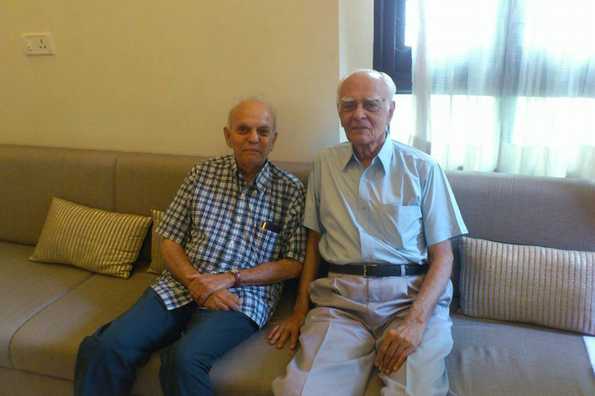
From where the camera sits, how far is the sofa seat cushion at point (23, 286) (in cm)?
170

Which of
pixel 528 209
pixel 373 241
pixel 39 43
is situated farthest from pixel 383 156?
pixel 39 43

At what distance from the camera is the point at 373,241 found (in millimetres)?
1583

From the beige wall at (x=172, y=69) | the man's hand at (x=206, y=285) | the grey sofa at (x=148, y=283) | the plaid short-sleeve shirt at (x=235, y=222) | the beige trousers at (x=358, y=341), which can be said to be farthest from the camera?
the beige wall at (x=172, y=69)

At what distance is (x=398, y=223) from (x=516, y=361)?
20.4 inches

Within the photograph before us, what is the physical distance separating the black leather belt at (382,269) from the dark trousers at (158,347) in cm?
37

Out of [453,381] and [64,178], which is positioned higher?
[64,178]

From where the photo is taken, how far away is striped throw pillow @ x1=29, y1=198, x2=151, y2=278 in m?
2.04

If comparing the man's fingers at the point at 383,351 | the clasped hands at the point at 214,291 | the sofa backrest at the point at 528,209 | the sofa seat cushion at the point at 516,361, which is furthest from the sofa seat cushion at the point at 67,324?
the sofa backrest at the point at 528,209

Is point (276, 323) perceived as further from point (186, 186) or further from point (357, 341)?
point (186, 186)

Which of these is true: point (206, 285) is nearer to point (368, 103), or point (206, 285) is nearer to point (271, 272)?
point (271, 272)

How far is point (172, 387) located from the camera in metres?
1.40

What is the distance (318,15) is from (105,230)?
3.99 feet

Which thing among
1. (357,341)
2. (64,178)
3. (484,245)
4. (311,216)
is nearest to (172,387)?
(357,341)

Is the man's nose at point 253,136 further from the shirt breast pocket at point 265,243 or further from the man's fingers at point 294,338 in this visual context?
the man's fingers at point 294,338
